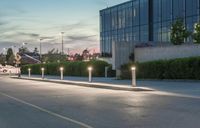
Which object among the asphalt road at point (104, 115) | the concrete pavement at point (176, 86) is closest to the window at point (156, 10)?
the concrete pavement at point (176, 86)

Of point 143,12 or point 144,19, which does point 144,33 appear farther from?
point 143,12

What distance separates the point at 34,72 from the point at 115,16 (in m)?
15.8

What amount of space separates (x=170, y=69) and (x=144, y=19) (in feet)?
131

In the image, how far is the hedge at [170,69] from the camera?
3459cm

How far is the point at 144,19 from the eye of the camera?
7644cm

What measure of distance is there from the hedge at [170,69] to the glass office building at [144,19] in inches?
795

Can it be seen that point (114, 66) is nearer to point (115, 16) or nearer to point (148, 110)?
point (148, 110)

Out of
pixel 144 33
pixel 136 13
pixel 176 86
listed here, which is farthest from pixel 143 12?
pixel 176 86

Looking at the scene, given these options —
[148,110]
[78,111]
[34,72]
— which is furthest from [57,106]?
[34,72]

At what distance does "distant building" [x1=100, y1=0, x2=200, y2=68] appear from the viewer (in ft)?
219

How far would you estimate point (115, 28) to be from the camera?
84625mm

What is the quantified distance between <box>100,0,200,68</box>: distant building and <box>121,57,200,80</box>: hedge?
16526mm

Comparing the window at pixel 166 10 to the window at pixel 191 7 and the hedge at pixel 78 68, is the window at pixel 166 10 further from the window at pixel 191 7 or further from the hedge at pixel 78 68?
the hedge at pixel 78 68

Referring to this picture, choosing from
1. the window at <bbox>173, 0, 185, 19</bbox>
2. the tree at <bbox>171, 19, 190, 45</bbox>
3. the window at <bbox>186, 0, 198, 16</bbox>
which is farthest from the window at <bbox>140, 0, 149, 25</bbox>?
the tree at <bbox>171, 19, 190, 45</bbox>
